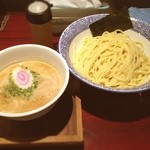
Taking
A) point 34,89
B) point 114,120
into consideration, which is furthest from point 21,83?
point 114,120

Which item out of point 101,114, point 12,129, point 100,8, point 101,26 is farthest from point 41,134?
point 100,8

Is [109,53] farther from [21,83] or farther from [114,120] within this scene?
[21,83]

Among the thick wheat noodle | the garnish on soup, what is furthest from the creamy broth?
the thick wheat noodle

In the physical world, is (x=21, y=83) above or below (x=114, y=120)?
above

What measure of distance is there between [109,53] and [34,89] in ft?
1.43

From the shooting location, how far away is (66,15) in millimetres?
1478

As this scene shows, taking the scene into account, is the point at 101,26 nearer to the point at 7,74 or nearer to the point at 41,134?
the point at 7,74

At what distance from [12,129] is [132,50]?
633 millimetres

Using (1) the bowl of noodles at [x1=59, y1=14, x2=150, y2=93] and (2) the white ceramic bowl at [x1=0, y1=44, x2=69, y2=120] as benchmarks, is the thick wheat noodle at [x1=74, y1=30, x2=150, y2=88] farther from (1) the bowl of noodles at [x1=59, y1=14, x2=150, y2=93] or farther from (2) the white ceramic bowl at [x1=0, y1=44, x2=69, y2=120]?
(2) the white ceramic bowl at [x1=0, y1=44, x2=69, y2=120]

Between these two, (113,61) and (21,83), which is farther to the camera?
(113,61)

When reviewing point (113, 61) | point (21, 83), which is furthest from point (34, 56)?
point (113, 61)

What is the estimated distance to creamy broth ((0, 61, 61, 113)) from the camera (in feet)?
3.42

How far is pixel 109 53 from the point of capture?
4.45 ft

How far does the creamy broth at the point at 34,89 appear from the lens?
104 cm
